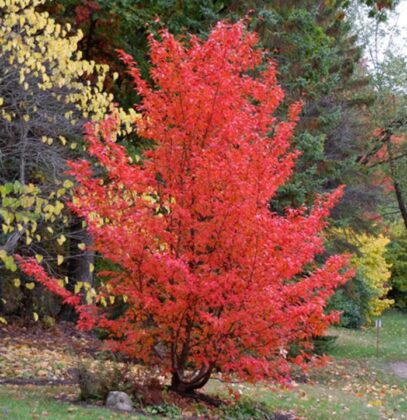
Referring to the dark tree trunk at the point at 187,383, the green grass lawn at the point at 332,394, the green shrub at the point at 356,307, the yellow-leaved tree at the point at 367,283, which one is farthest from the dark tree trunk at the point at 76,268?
the yellow-leaved tree at the point at 367,283

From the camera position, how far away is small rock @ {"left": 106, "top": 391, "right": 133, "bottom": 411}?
8.21 m

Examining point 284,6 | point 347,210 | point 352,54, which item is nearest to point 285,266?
point 284,6

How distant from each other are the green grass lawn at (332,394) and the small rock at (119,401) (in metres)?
0.23

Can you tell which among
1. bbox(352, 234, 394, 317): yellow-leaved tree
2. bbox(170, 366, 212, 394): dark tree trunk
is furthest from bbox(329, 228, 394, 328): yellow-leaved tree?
bbox(170, 366, 212, 394): dark tree trunk

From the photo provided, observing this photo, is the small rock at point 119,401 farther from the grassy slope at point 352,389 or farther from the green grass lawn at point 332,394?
the grassy slope at point 352,389

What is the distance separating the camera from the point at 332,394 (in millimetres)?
13680

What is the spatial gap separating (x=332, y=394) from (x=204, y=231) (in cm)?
699

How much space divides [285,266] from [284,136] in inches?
74.3

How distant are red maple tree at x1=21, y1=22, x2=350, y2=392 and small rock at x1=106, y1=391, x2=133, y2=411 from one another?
22.0 inches

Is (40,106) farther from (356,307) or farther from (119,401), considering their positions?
(356,307)

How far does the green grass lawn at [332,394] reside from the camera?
776cm

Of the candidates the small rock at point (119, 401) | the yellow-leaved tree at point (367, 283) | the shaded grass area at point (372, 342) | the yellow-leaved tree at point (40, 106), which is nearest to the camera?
the small rock at point (119, 401)

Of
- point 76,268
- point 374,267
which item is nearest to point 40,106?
point 76,268

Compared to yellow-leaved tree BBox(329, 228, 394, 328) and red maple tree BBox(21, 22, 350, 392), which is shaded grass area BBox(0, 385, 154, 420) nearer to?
red maple tree BBox(21, 22, 350, 392)
